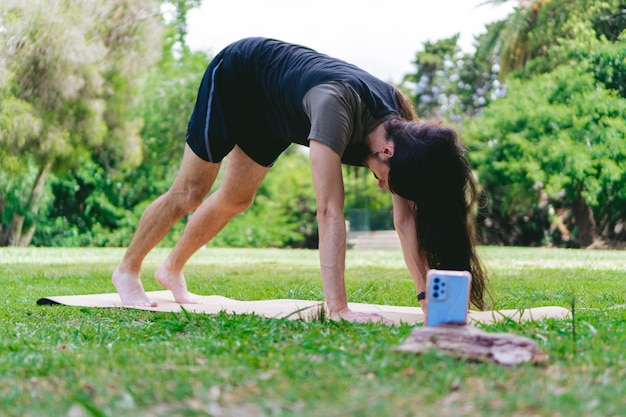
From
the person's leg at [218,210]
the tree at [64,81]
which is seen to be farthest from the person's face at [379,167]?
the tree at [64,81]

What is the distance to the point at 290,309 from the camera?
10.4 feet

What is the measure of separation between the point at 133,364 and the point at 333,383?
1.77 feet

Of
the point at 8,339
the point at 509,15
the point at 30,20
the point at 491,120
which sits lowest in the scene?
the point at 8,339

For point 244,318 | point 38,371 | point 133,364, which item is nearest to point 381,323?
point 244,318

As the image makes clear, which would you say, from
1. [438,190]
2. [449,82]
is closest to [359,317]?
[438,190]

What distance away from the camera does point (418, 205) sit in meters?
2.96

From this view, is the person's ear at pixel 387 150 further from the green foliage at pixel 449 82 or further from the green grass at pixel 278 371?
the green foliage at pixel 449 82

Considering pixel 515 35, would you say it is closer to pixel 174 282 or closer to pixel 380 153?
pixel 174 282

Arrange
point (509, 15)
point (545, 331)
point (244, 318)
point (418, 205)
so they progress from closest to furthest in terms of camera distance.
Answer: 1. point (545, 331)
2. point (244, 318)
3. point (418, 205)
4. point (509, 15)

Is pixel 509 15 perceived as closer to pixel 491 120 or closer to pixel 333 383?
pixel 491 120

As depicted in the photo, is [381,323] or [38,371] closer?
[38,371]

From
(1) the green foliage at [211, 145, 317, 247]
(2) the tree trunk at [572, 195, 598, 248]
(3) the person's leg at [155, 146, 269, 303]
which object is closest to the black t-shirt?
(3) the person's leg at [155, 146, 269, 303]

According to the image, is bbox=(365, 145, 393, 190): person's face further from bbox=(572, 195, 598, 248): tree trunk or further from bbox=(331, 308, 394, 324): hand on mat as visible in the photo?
bbox=(572, 195, 598, 248): tree trunk

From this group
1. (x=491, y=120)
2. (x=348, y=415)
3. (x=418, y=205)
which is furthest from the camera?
(x=491, y=120)
